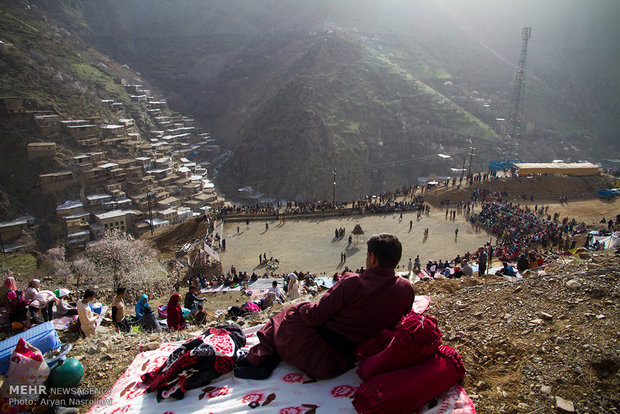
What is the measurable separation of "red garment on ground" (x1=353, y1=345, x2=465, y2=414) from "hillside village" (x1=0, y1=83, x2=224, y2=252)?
34.5 meters

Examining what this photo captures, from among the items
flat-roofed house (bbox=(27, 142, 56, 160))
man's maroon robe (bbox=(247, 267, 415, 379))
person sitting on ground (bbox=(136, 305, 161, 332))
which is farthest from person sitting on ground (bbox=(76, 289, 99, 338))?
flat-roofed house (bbox=(27, 142, 56, 160))

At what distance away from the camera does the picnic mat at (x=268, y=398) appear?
312cm

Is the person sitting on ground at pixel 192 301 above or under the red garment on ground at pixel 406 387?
under

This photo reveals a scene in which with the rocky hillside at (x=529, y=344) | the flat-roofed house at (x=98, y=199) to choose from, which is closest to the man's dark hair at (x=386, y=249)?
the rocky hillside at (x=529, y=344)

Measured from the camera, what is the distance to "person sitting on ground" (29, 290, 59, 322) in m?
7.09

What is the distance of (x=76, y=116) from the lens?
148 feet

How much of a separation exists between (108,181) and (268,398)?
43028 mm

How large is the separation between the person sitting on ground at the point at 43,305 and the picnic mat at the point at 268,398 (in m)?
4.40

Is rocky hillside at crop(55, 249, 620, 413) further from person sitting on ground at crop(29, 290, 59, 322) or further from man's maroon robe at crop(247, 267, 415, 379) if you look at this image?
person sitting on ground at crop(29, 290, 59, 322)

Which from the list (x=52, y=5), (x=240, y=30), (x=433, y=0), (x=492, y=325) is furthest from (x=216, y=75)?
(x=492, y=325)

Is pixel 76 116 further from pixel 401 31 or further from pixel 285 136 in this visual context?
pixel 401 31

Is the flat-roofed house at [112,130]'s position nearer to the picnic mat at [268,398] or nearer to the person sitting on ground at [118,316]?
the person sitting on ground at [118,316]

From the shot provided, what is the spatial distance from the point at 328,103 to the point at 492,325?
50.8 metres

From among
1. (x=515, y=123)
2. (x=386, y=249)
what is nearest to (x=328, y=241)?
(x=386, y=249)
